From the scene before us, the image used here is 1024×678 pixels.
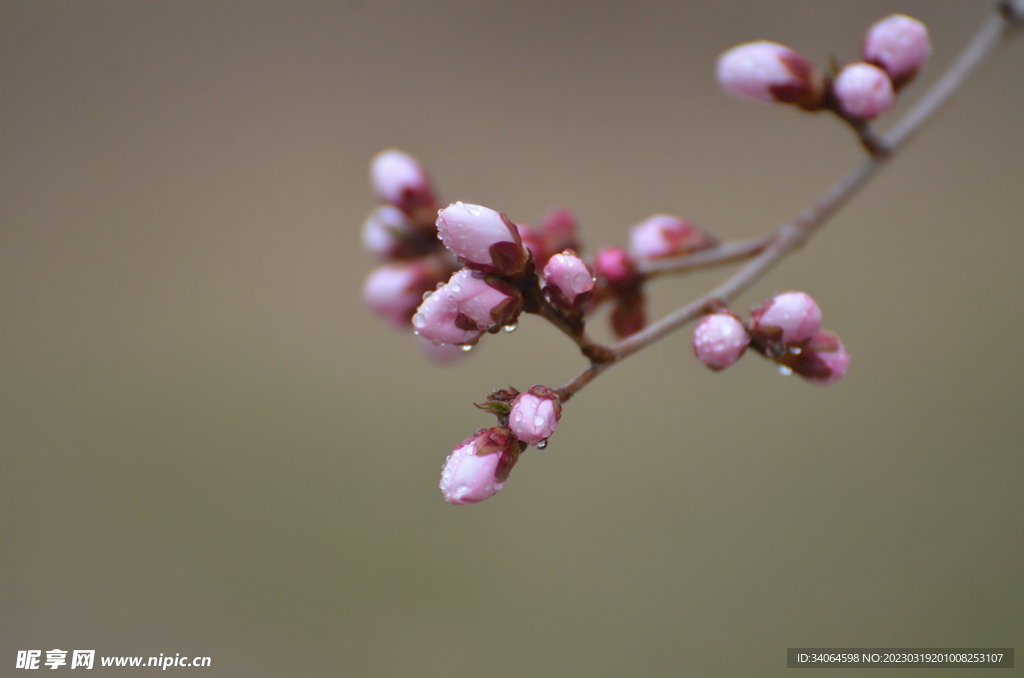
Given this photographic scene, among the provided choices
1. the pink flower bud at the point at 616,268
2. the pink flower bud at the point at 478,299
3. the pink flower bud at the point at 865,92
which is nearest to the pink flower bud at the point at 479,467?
the pink flower bud at the point at 478,299

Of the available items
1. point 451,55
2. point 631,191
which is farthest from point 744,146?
point 451,55

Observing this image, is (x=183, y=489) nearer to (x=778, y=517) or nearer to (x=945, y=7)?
(x=778, y=517)

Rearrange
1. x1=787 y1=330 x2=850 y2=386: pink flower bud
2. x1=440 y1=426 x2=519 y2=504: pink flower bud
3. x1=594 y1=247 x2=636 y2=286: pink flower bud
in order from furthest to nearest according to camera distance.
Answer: x1=594 y1=247 x2=636 y2=286: pink flower bud, x1=787 y1=330 x2=850 y2=386: pink flower bud, x1=440 y1=426 x2=519 y2=504: pink flower bud

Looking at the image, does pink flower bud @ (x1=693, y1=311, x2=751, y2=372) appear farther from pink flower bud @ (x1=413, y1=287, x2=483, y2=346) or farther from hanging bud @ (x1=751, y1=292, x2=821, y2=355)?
pink flower bud @ (x1=413, y1=287, x2=483, y2=346)

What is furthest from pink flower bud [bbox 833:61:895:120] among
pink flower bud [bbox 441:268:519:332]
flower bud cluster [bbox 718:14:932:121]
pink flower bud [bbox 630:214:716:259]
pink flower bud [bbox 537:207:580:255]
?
pink flower bud [bbox 441:268:519:332]

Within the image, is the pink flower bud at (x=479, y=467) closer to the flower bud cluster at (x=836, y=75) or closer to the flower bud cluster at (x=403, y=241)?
the flower bud cluster at (x=403, y=241)

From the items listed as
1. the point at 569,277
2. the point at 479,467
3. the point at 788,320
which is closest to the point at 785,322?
the point at 788,320

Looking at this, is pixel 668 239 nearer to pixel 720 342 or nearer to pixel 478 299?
pixel 720 342
